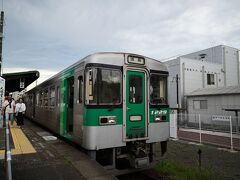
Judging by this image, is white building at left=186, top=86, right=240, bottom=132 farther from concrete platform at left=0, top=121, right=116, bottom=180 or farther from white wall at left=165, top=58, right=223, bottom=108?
concrete platform at left=0, top=121, right=116, bottom=180

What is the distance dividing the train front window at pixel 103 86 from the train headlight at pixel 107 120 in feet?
1.09

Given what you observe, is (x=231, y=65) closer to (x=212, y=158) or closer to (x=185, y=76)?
(x=185, y=76)

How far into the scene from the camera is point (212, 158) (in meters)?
8.12

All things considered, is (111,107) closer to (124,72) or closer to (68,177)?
(124,72)

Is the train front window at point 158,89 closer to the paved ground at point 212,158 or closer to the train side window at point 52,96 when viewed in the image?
the paved ground at point 212,158

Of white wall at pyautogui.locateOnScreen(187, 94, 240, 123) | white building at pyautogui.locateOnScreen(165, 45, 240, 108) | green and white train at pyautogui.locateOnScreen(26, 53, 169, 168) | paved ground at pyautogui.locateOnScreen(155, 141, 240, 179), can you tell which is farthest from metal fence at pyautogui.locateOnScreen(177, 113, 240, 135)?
green and white train at pyautogui.locateOnScreen(26, 53, 169, 168)

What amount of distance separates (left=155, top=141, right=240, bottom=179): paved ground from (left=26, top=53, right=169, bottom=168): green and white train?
1347mm

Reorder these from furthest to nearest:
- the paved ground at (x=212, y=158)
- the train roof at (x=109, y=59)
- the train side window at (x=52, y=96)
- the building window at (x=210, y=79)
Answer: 1. the building window at (x=210, y=79)
2. the train side window at (x=52, y=96)
3. the paved ground at (x=212, y=158)
4. the train roof at (x=109, y=59)

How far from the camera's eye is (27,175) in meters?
4.21

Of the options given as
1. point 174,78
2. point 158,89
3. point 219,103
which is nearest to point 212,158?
point 158,89

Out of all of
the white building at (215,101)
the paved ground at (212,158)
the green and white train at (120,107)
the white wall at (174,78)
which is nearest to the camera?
the green and white train at (120,107)

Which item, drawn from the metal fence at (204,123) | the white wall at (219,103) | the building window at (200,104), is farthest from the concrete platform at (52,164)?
the building window at (200,104)

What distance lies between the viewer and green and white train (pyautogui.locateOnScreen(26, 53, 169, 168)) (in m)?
5.14

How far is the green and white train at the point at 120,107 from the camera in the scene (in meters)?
5.14
